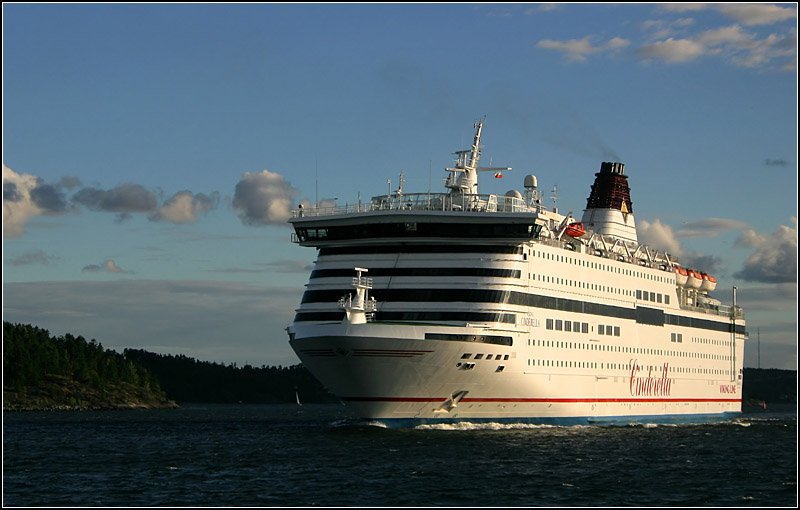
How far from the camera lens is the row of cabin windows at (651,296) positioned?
75.2 metres

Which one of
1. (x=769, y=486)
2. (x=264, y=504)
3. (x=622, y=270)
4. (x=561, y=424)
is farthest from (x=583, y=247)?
(x=264, y=504)

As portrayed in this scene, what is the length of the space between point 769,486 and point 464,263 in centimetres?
2070

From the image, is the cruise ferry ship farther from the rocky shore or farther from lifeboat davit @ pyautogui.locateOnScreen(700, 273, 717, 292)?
the rocky shore

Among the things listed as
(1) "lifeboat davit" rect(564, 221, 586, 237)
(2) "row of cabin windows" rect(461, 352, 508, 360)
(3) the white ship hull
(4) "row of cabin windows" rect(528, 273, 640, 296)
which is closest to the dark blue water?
(3) the white ship hull

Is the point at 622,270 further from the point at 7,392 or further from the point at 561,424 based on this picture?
the point at 7,392

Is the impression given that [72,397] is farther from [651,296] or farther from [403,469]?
[403,469]

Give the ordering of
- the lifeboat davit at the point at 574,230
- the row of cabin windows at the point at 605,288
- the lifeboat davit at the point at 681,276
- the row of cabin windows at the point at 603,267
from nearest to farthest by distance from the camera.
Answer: the row of cabin windows at the point at 605,288, the row of cabin windows at the point at 603,267, the lifeboat davit at the point at 574,230, the lifeboat davit at the point at 681,276

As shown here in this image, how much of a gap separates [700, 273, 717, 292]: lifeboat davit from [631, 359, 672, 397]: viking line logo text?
1135cm

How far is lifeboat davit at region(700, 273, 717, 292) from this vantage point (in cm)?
8826

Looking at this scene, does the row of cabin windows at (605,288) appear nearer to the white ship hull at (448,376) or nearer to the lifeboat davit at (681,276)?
the white ship hull at (448,376)

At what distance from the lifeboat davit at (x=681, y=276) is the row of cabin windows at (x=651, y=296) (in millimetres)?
4315

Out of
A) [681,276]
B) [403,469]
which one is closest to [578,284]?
[681,276]

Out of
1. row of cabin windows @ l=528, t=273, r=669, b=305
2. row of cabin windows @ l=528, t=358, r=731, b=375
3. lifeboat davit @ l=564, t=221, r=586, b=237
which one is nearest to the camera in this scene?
Result: row of cabin windows @ l=528, t=358, r=731, b=375

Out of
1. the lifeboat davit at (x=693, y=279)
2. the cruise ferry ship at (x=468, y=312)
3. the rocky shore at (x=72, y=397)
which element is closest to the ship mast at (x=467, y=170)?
the cruise ferry ship at (x=468, y=312)
